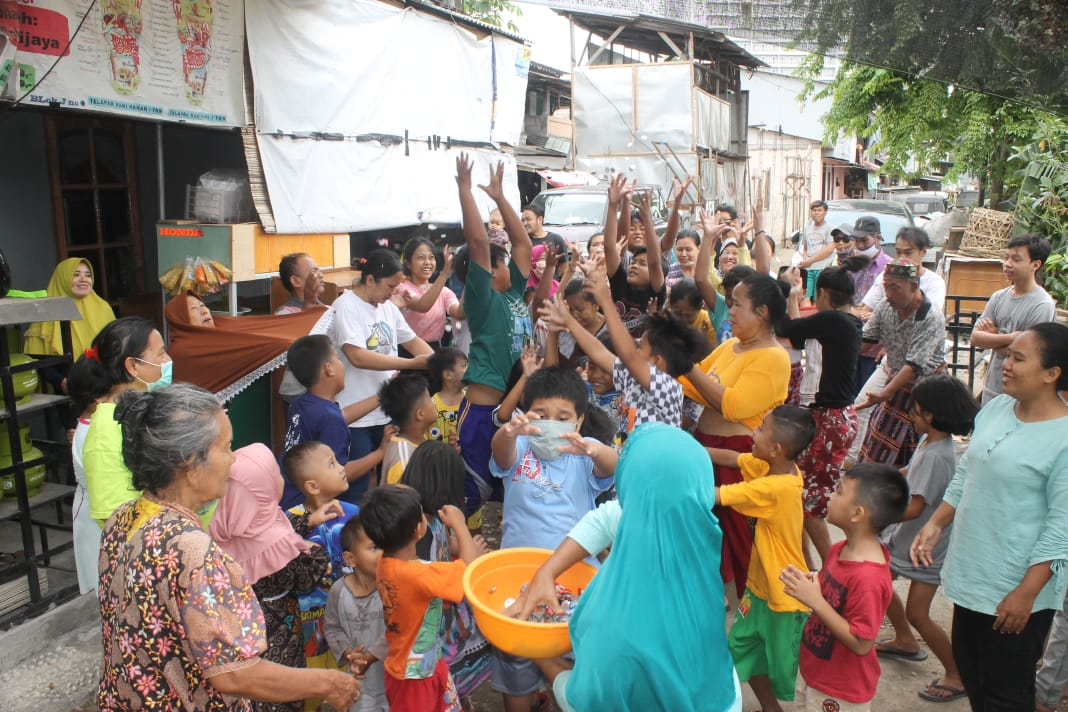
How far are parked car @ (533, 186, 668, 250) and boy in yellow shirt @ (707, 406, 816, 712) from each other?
8.78 metres

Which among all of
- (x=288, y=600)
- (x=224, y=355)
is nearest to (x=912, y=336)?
(x=288, y=600)

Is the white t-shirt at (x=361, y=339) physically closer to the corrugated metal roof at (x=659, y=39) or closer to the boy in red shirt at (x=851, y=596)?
the boy in red shirt at (x=851, y=596)

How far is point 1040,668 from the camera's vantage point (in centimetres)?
357

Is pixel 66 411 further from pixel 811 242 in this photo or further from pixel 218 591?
pixel 811 242

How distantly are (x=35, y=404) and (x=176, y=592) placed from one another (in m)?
2.78

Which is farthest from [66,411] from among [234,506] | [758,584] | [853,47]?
[853,47]

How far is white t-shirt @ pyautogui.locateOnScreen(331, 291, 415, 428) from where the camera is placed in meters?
4.64

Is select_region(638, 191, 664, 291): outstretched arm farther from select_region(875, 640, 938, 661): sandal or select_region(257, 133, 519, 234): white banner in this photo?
select_region(875, 640, 938, 661): sandal

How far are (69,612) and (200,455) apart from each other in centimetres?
261

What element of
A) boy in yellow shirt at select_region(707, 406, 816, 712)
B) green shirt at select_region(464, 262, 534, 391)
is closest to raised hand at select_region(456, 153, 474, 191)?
green shirt at select_region(464, 262, 534, 391)

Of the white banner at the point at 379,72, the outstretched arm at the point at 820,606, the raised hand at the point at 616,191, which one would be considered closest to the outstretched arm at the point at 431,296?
the raised hand at the point at 616,191

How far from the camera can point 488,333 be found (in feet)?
14.5

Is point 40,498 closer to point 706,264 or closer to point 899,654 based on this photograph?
point 706,264

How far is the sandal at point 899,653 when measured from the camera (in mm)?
3963
